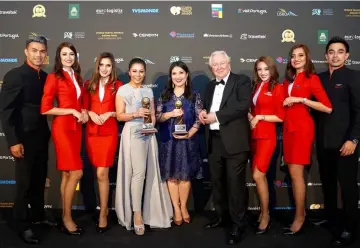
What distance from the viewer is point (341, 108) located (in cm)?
331

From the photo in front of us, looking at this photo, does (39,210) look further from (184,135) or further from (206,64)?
(206,64)

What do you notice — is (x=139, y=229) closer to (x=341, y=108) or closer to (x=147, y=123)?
(x=147, y=123)

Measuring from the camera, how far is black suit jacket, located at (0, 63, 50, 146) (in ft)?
10.5

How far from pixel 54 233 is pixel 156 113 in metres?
1.69

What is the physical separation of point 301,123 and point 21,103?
2.93 metres

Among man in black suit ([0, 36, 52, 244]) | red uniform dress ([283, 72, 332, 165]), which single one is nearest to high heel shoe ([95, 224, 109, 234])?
man in black suit ([0, 36, 52, 244])

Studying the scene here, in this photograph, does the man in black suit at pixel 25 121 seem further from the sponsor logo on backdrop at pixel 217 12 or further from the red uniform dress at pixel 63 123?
the sponsor logo on backdrop at pixel 217 12

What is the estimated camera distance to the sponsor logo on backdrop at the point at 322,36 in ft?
13.6

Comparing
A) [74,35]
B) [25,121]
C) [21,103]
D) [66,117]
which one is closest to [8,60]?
[74,35]

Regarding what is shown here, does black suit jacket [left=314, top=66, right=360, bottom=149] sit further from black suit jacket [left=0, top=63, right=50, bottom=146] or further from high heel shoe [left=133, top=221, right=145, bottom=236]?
black suit jacket [left=0, top=63, right=50, bottom=146]

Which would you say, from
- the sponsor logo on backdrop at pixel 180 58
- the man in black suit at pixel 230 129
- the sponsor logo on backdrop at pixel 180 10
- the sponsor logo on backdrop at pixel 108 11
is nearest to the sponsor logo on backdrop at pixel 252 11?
the sponsor logo on backdrop at pixel 180 10

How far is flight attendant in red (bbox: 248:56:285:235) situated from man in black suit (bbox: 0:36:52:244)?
229cm

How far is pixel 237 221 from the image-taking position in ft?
10.6

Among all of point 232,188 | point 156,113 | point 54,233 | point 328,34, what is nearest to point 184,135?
point 156,113
